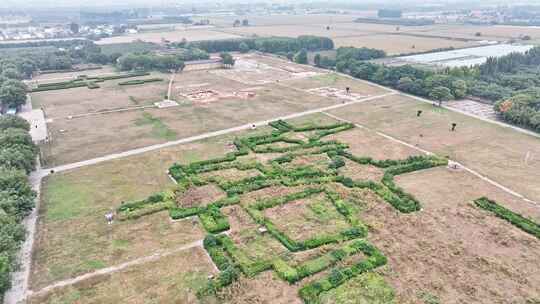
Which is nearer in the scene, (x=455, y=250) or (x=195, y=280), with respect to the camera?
(x=195, y=280)

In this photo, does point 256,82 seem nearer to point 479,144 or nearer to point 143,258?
point 479,144

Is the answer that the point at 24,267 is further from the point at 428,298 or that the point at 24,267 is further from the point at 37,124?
the point at 37,124

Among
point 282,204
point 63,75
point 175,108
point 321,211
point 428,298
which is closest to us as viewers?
point 428,298

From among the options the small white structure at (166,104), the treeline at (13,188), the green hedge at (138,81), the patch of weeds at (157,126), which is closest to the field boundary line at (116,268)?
the treeline at (13,188)

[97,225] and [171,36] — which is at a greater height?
[171,36]

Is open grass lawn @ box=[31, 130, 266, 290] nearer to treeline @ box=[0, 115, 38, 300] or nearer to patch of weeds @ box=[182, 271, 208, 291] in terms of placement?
treeline @ box=[0, 115, 38, 300]

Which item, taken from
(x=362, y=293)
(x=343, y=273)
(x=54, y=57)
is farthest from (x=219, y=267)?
(x=54, y=57)

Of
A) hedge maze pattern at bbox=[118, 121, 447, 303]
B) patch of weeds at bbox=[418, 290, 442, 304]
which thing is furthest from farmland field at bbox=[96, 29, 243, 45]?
patch of weeds at bbox=[418, 290, 442, 304]
